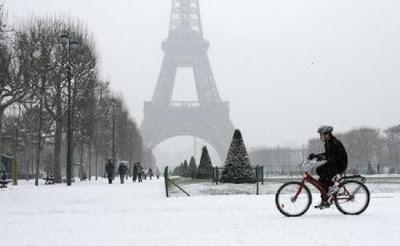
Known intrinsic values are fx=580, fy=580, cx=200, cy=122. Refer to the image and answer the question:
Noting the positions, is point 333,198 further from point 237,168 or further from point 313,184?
point 237,168

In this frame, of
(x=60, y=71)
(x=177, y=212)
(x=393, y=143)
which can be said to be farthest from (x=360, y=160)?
(x=177, y=212)

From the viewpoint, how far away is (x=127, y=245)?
268 inches

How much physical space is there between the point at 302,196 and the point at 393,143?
3061 inches

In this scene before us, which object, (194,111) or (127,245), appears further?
(194,111)

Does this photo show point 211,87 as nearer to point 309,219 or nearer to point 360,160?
point 360,160

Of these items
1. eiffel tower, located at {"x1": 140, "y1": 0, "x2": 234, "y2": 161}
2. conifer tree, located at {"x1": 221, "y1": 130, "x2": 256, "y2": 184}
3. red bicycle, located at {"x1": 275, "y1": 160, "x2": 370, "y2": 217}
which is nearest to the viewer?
red bicycle, located at {"x1": 275, "y1": 160, "x2": 370, "y2": 217}

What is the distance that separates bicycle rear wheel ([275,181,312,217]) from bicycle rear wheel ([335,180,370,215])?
1.69 feet

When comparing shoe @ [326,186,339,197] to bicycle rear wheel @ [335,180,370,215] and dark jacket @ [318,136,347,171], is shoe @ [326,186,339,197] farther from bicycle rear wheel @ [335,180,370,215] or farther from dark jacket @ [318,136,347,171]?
dark jacket @ [318,136,347,171]

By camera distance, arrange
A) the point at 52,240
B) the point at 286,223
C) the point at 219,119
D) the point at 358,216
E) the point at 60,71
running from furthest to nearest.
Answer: the point at 219,119 < the point at 60,71 < the point at 358,216 < the point at 286,223 < the point at 52,240

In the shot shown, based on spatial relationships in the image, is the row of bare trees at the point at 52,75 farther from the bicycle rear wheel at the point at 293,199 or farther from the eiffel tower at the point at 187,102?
the eiffel tower at the point at 187,102

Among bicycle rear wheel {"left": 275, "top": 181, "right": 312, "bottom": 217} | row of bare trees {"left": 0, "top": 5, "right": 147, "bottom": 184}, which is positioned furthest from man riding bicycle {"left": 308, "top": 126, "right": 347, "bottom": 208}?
row of bare trees {"left": 0, "top": 5, "right": 147, "bottom": 184}

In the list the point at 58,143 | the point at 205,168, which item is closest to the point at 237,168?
the point at 205,168

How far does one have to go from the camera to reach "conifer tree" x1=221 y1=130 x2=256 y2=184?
919 inches

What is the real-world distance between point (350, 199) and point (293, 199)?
965 mm
